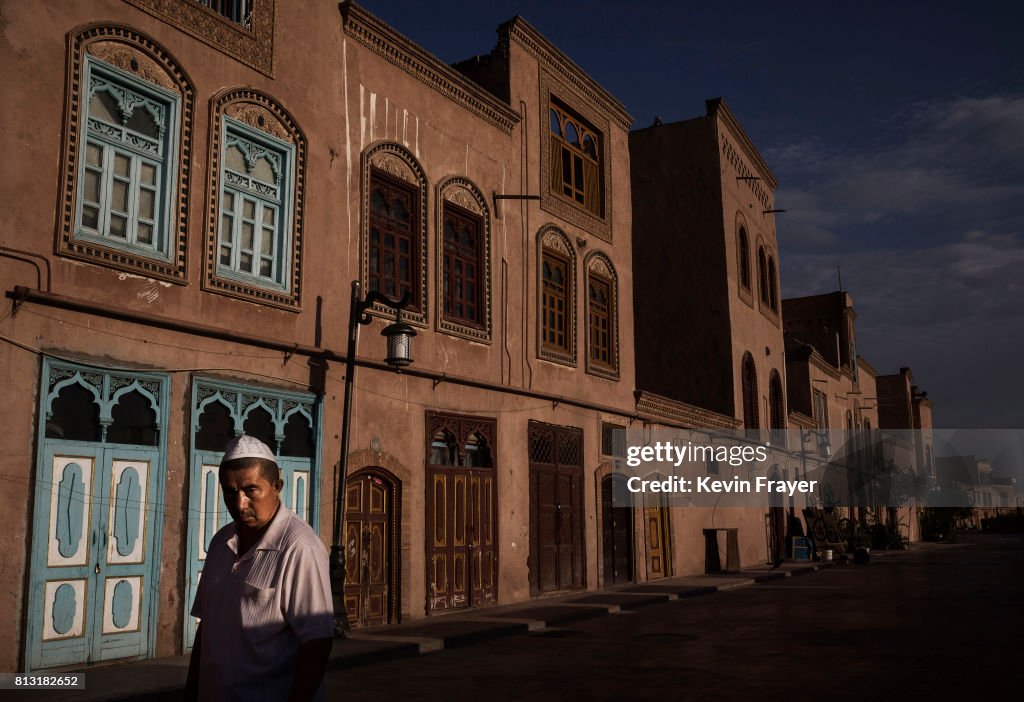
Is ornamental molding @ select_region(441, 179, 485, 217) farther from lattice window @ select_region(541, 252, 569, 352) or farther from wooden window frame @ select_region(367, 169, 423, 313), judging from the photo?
lattice window @ select_region(541, 252, 569, 352)

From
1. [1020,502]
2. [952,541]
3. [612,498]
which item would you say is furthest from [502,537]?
[1020,502]

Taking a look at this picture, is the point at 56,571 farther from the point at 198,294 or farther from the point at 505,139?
the point at 505,139

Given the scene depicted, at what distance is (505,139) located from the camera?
1692 centimetres

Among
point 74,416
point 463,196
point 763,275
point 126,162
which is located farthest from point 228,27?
point 763,275

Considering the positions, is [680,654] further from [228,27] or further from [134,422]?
[228,27]

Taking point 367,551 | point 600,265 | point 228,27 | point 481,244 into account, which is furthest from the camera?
point 600,265

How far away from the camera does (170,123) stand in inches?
414

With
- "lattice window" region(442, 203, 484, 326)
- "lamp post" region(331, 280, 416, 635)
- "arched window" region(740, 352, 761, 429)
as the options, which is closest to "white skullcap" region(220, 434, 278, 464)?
"lamp post" region(331, 280, 416, 635)

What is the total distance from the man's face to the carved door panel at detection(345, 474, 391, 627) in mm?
9393

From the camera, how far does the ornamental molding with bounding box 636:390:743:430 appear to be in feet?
70.0

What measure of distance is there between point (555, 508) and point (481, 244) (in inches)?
195

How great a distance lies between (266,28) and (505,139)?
5.82 meters

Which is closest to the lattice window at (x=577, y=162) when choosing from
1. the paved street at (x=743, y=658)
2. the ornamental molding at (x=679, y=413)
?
the ornamental molding at (x=679, y=413)

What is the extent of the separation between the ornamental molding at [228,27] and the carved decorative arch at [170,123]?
1.46 feet
